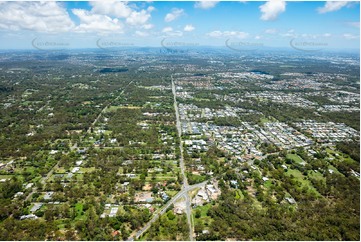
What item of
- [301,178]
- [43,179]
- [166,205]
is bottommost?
[301,178]

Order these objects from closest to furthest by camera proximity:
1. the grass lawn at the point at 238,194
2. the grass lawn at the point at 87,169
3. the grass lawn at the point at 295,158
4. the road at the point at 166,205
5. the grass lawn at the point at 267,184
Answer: the road at the point at 166,205 → the grass lawn at the point at 238,194 → the grass lawn at the point at 267,184 → the grass lawn at the point at 87,169 → the grass lawn at the point at 295,158

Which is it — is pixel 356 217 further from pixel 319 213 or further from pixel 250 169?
pixel 250 169

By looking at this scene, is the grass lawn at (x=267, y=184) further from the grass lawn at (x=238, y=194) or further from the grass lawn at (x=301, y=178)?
the grass lawn at (x=301, y=178)

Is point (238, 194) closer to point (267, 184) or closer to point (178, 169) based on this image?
point (267, 184)

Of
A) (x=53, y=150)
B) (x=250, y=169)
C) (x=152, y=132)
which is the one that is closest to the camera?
(x=250, y=169)

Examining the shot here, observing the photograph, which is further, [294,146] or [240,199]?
[294,146]

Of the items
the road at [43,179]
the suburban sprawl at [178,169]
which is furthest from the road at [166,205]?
the road at [43,179]

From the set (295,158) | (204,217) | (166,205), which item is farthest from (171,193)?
(295,158)

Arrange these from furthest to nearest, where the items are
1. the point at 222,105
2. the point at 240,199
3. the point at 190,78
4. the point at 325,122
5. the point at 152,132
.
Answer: the point at 190,78 → the point at 222,105 → the point at 325,122 → the point at 152,132 → the point at 240,199

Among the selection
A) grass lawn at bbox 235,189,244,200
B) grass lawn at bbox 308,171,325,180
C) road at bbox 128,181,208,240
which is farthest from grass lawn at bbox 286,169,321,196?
road at bbox 128,181,208,240

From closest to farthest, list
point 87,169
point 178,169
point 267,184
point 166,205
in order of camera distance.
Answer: point 166,205, point 267,184, point 87,169, point 178,169

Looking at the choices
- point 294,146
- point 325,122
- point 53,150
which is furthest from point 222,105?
point 53,150
